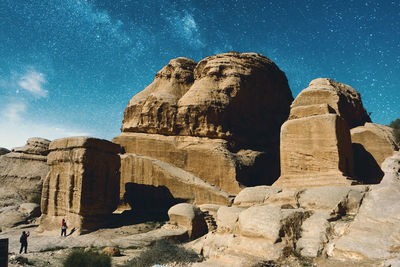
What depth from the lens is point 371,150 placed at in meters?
11.8

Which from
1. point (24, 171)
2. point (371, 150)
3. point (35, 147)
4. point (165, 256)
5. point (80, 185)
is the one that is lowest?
point (165, 256)

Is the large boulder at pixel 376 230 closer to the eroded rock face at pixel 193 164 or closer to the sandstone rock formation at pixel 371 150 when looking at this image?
the sandstone rock formation at pixel 371 150

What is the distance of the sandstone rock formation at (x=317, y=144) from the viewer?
990 cm

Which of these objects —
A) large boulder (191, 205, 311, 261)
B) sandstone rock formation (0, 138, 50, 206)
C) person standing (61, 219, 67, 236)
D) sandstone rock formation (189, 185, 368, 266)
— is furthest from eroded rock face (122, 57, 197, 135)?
large boulder (191, 205, 311, 261)

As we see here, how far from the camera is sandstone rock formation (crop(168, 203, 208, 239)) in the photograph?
11909mm

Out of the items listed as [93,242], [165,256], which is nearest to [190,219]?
[93,242]

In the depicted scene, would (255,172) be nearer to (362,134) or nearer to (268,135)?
(268,135)

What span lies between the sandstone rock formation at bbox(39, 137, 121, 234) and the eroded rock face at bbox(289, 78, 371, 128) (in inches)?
332

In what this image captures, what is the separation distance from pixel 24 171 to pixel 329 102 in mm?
17421

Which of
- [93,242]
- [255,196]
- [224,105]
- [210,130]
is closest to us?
[255,196]

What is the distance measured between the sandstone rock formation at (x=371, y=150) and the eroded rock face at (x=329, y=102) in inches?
37.3

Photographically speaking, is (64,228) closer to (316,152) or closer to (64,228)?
(64,228)

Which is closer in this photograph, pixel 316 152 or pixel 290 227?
pixel 290 227

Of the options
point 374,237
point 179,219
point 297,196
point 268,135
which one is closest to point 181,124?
point 268,135
